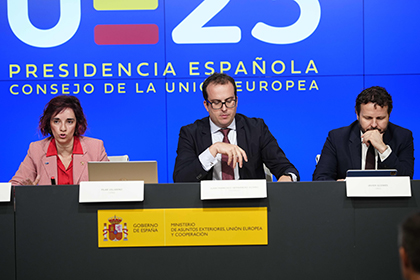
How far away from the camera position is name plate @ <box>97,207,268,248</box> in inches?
59.4

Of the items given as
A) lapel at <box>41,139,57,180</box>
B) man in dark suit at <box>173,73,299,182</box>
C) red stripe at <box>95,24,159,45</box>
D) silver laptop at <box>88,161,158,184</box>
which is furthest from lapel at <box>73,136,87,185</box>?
red stripe at <box>95,24,159,45</box>

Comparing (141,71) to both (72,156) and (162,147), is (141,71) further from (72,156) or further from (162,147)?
(72,156)

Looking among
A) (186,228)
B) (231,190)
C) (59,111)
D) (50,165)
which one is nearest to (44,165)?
(50,165)

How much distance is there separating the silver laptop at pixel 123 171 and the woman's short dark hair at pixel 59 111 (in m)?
1.10

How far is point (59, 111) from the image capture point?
266 cm

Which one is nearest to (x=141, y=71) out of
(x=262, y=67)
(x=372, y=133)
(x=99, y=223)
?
(x=262, y=67)

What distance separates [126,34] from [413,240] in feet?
11.9

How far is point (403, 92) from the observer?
392 centimetres

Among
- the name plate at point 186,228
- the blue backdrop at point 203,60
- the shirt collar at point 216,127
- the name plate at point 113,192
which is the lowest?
the name plate at point 186,228

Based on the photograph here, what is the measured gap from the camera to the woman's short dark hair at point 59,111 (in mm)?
2670

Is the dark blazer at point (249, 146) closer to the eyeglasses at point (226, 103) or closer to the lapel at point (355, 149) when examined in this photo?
the eyeglasses at point (226, 103)

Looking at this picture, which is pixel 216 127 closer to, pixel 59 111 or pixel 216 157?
pixel 216 157

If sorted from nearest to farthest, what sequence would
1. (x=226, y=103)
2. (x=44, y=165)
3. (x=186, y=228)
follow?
(x=186, y=228) < (x=226, y=103) < (x=44, y=165)

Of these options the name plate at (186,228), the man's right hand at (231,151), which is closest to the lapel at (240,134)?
the man's right hand at (231,151)
